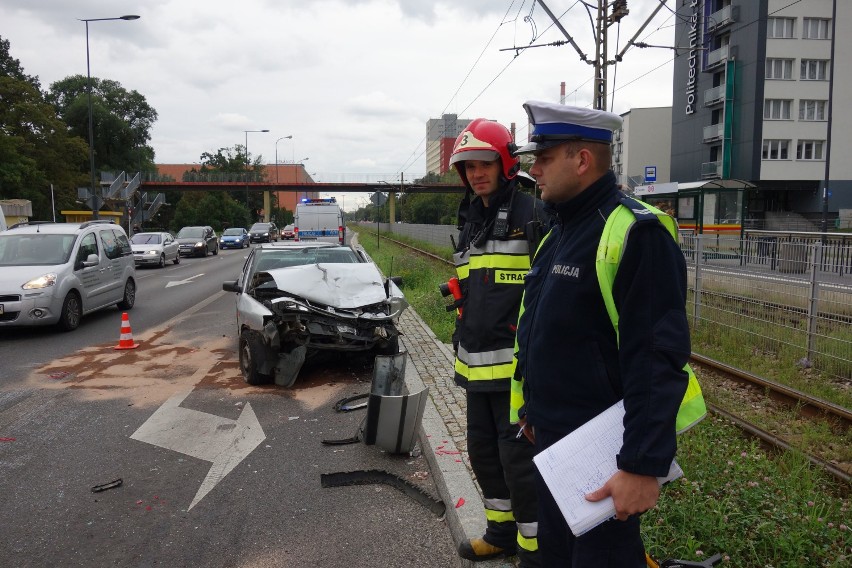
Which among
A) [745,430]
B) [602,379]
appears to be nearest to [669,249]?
[602,379]

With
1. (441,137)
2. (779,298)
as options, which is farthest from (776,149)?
(779,298)

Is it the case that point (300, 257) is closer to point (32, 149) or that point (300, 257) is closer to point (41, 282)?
point (41, 282)

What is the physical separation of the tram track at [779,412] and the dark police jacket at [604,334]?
3.37 metres

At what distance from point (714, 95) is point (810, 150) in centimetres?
792

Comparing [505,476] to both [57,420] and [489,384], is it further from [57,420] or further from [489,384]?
[57,420]

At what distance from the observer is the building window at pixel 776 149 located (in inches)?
1882

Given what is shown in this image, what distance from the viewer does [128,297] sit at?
1359 cm

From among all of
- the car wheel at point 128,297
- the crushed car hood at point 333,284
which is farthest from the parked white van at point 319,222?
the crushed car hood at point 333,284

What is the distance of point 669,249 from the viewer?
1.83 metres

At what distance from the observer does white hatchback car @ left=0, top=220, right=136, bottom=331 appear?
1016cm

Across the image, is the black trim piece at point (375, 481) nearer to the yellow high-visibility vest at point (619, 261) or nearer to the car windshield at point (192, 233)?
the yellow high-visibility vest at point (619, 261)

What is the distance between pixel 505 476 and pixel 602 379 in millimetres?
1254

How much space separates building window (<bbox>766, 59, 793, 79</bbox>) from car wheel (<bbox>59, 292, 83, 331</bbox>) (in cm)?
4881

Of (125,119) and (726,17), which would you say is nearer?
(726,17)
